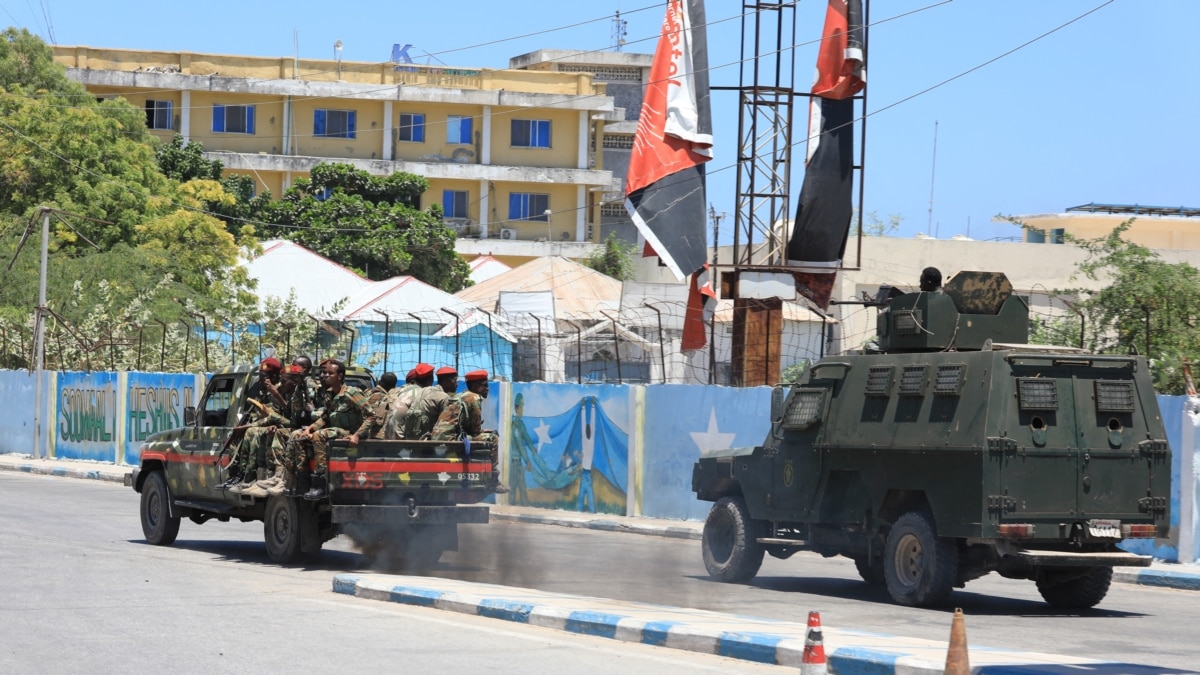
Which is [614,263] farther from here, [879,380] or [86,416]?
[879,380]

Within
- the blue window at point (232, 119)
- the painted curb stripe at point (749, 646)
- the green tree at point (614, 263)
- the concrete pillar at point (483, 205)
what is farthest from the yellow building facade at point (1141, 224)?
the painted curb stripe at point (749, 646)

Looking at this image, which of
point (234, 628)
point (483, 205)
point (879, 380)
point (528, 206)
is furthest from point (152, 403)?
point (528, 206)

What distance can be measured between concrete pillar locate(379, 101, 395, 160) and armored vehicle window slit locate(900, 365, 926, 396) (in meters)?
61.9

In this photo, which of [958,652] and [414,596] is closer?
[958,652]

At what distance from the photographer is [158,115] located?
71500 millimetres

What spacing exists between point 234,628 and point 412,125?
64812mm

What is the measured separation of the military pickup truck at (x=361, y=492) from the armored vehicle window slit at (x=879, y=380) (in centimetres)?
386

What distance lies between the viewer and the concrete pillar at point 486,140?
243 ft

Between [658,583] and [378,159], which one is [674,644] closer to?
[658,583]

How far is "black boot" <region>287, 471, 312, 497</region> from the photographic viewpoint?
14578 mm

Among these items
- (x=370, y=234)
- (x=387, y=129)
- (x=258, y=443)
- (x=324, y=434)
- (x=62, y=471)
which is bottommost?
(x=62, y=471)

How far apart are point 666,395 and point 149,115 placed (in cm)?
5547

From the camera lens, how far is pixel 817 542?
554 inches

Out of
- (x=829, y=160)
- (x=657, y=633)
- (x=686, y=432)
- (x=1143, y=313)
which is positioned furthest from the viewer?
(x=829, y=160)
